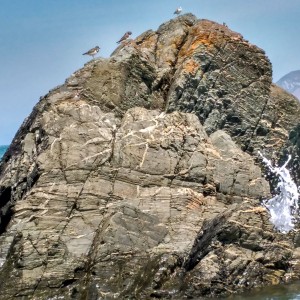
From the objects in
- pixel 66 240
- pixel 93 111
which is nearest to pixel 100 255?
pixel 66 240

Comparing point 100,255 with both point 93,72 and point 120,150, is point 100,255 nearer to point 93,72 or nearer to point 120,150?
point 120,150

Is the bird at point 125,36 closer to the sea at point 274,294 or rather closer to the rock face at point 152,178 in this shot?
the rock face at point 152,178

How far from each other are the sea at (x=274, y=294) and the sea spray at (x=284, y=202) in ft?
21.0

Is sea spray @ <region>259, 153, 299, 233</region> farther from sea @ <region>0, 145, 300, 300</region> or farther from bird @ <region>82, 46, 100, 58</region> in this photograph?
bird @ <region>82, 46, 100, 58</region>

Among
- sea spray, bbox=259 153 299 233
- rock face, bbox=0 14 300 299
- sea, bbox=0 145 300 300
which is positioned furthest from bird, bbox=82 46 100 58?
sea, bbox=0 145 300 300

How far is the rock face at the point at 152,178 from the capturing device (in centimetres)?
2650

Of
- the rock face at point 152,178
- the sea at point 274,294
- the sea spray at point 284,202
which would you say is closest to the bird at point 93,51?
the rock face at point 152,178

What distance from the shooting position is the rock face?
26500 mm

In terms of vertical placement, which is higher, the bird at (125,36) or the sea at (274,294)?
the bird at (125,36)

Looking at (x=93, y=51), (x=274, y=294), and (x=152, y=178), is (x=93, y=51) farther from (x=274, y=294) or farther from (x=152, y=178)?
(x=274, y=294)

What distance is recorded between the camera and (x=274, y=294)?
82.1 feet

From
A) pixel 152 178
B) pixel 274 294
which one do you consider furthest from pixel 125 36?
pixel 274 294

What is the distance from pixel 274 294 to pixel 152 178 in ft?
29.5

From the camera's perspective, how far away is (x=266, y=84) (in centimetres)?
4012
